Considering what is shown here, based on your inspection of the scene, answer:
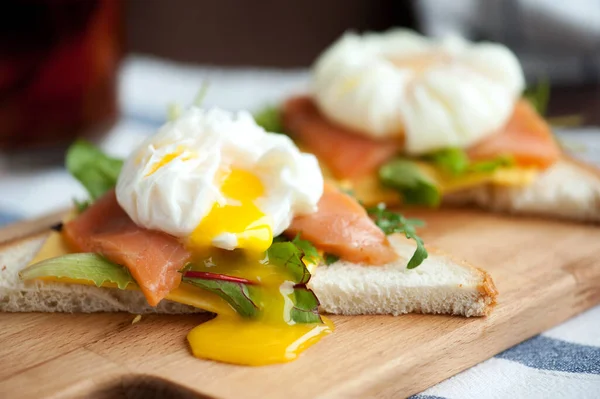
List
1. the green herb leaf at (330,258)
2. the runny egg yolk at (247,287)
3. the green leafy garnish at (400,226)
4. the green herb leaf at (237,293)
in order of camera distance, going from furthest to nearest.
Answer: the green herb leaf at (330,258)
the green leafy garnish at (400,226)
the green herb leaf at (237,293)
the runny egg yolk at (247,287)

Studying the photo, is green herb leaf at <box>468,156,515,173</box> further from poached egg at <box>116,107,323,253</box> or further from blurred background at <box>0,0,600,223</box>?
poached egg at <box>116,107,323,253</box>

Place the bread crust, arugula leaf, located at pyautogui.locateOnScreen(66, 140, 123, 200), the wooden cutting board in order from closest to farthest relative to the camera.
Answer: the wooden cutting board
the bread crust
arugula leaf, located at pyautogui.locateOnScreen(66, 140, 123, 200)

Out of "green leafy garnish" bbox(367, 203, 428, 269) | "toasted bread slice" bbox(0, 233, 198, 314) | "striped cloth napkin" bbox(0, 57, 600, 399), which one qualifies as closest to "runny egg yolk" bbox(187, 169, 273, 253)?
"toasted bread slice" bbox(0, 233, 198, 314)

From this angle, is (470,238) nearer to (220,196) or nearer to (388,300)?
(388,300)

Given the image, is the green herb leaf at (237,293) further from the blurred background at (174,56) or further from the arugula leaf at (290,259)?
the blurred background at (174,56)

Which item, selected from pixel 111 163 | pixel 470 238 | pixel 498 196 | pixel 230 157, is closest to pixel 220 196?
pixel 230 157

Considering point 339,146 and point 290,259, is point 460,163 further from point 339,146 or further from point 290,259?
point 290,259

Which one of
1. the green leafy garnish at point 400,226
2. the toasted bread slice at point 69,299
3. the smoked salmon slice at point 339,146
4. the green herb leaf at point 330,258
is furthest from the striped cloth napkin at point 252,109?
the smoked salmon slice at point 339,146
